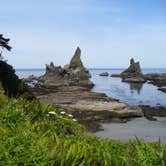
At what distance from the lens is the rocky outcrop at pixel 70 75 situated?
111 metres

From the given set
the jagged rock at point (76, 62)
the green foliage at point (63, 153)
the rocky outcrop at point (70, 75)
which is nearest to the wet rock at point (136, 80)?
the rocky outcrop at point (70, 75)

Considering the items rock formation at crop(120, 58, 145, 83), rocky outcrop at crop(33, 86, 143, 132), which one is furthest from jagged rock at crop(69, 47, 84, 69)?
rocky outcrop at crop(33, 86, 143, 132)

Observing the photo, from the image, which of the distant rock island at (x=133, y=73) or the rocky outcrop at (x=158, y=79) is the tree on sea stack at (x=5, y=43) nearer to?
the rocky outcrop at (x=158, y=79)

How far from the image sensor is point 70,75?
128750mm

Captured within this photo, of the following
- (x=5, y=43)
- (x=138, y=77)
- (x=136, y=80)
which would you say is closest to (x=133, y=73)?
(x=138, y=77)

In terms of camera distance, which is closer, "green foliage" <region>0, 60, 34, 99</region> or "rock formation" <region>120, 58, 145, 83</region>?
"green foliage" <region>0, 60, 34, 99</region>

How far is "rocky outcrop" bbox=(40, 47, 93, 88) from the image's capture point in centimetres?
11132

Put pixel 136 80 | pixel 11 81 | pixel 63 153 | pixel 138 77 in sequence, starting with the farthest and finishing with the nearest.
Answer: pixel 138 77 < pixel 136 80 < pixel 11 81 < pixel 63 153

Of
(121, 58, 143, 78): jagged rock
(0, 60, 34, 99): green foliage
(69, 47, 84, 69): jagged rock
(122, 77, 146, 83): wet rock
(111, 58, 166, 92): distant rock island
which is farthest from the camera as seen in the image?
(121, 58, 143, 78): jagged rock

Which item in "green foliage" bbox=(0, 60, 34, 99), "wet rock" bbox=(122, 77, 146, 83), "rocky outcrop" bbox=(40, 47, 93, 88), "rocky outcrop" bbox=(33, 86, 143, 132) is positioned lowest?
"wet rock" bbox=(122, 77, 146, 83)

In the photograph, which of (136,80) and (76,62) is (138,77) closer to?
(136,80)

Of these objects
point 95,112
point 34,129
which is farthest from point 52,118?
point 95,112

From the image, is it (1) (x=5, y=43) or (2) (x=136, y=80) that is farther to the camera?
(2) (x=136, y=80)

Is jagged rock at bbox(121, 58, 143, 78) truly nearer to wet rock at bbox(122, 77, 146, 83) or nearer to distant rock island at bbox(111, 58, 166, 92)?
distant rock island at bbox(111, 58, 166, 92)
